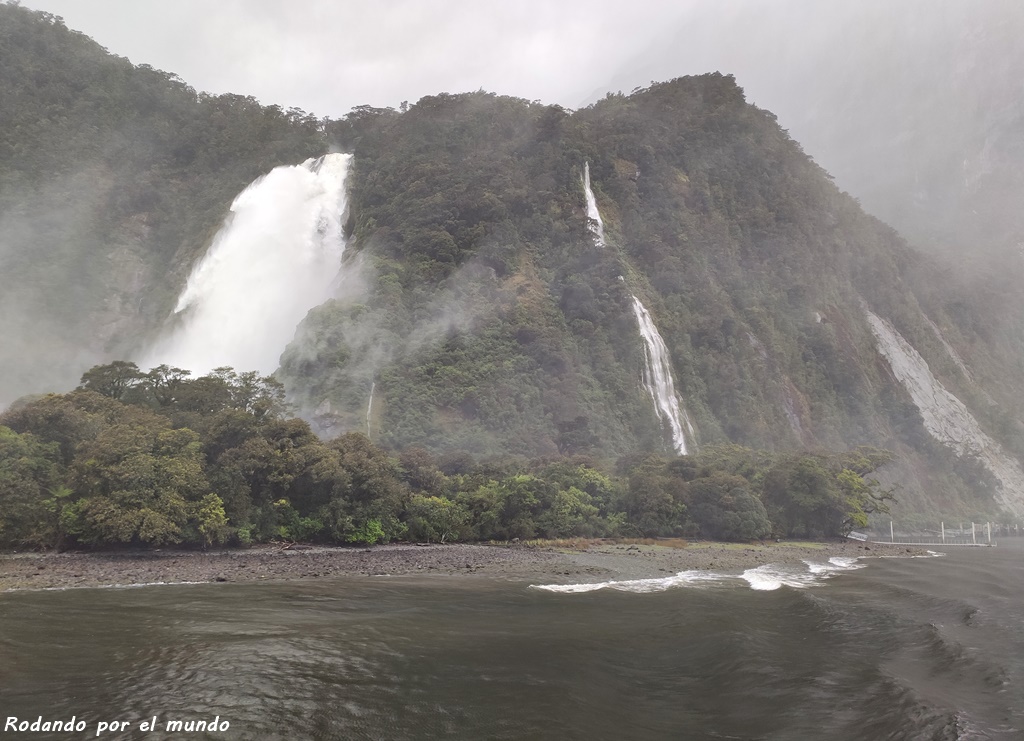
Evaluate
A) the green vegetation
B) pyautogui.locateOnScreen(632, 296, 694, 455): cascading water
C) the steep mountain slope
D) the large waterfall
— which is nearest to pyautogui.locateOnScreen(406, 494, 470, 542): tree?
the green vegetation

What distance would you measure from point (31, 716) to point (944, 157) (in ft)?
748

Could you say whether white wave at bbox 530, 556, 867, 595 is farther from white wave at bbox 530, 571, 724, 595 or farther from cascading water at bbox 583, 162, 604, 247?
cascading water at bbox 583, 162, 604, 247

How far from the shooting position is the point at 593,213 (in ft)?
282

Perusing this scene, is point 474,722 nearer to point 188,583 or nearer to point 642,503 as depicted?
point 188,583

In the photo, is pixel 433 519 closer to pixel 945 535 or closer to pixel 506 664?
pixel 506 664

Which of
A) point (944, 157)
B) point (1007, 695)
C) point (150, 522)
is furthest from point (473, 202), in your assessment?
point (944, 157)

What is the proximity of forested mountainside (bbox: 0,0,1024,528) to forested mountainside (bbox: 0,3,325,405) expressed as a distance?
0.32 m

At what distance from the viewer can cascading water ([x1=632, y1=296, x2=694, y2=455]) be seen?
227 feet

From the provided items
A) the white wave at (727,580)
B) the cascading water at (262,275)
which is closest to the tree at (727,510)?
the white wave at (727,580)

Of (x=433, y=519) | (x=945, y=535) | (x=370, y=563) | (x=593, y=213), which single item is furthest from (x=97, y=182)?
(x=945, y=535)

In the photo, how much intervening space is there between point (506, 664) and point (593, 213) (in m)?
78.3

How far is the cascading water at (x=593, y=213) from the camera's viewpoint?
81125mm

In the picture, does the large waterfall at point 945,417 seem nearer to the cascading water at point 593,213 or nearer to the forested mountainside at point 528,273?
the forested mountainside at point 528,273

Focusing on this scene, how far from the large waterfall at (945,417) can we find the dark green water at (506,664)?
77456 mm
